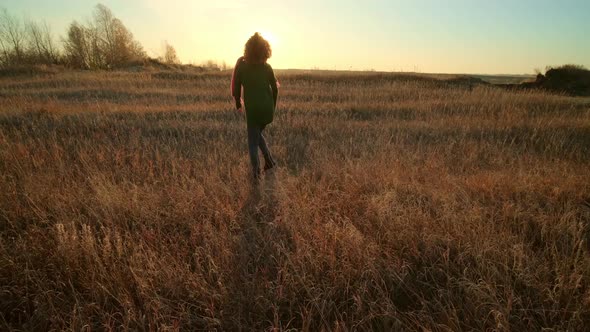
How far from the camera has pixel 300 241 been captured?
2.74 metres

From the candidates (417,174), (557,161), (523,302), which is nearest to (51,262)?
(523,302)

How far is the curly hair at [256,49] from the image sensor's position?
4.05 metres

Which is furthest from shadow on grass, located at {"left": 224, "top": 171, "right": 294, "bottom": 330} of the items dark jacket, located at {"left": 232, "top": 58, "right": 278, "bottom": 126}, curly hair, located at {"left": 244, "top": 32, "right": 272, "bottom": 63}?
curly hair, located at {"left": 244, "top": 32, "right": 272, "bottom": 63}

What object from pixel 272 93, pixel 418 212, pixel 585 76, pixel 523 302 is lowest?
pixel 523 302

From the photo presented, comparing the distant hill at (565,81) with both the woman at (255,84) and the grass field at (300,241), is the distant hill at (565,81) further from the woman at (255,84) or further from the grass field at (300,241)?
→ the woman at (255,84)

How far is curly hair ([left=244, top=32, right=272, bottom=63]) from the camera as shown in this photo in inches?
159

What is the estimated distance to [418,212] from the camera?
313 centimetres

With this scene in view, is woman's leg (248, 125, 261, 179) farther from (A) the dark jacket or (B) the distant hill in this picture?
(B) the distant hill

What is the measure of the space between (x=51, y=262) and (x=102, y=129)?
5.86 metres

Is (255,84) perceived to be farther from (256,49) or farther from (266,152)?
(266,152)

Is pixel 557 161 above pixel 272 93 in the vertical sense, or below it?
below

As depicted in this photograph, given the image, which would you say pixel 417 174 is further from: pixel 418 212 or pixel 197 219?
pixel 197 219

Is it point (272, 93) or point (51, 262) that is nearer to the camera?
point (51, 262)

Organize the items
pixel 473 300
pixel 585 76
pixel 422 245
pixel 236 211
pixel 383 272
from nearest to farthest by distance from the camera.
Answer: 1. pixel 473 300
2. pixel 383 272
3. pixel 422 245
4. pixel 236 211
5. pixel 585 76
